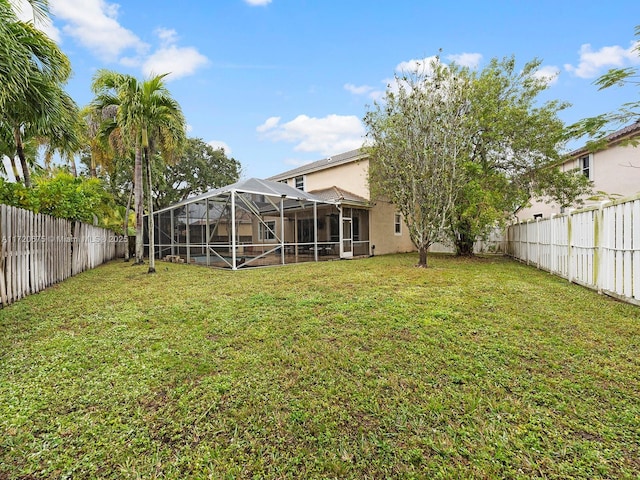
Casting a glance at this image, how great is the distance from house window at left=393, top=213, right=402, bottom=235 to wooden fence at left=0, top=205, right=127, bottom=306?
47.4 ft

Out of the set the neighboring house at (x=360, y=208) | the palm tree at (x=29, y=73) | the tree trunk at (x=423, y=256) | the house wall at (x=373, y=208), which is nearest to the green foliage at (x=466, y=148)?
the tree trunk at (x=423, y=256)

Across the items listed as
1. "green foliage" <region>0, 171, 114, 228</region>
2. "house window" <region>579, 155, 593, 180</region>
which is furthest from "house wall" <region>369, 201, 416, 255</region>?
"green foliage" <region>0, 171, 114, 228</region>

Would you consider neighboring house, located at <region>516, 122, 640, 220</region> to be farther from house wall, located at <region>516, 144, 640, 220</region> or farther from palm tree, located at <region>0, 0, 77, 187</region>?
palm tree, located at <region>0, 0, 77, 187</region>

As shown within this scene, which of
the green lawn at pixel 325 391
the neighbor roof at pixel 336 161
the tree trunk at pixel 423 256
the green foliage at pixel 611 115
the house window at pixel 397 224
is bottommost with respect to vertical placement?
the green lawn at pixel 325 391

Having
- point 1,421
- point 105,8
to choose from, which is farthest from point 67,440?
point 105,8

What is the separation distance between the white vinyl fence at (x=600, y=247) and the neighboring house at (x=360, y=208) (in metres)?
8.15

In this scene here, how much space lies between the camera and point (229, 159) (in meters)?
25.8

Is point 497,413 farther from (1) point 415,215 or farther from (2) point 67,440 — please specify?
(1) point 415,215

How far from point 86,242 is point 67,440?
34.8 ft

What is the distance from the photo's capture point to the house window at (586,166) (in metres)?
15.9

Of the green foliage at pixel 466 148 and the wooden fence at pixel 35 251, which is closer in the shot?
the wooden fence at pixel 35 251

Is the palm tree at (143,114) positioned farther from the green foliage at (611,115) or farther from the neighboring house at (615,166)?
the neighboring house at (615,166)

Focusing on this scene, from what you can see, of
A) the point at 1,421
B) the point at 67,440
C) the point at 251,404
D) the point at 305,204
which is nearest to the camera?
the point at 67,440

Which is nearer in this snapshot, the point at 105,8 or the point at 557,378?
the point at 557,378
